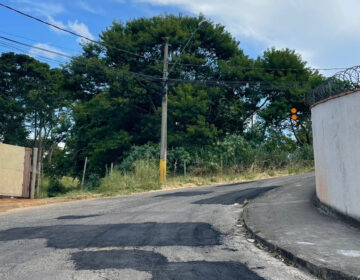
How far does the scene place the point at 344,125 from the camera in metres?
6.94

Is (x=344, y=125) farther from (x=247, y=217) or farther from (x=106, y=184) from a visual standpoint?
(x=106, y=184)

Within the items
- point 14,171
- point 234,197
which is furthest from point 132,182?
point 234,197

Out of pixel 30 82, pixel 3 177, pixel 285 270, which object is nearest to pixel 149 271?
pixel 285 270

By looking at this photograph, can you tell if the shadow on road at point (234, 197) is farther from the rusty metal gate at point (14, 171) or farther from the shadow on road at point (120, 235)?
the rusty metal gate at point (14, 171)

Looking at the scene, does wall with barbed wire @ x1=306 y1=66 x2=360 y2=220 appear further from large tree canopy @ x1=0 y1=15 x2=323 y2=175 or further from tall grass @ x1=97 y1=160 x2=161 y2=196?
large tree canopy @ x1=0 y1=15 x2=323 y2=175

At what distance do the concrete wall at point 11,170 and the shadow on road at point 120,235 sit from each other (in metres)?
6.36

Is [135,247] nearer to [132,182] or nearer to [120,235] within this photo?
[120,235]

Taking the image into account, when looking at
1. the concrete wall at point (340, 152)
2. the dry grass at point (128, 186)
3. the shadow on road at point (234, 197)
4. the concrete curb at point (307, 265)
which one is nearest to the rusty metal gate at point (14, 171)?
the dry grass at point (128, 186)

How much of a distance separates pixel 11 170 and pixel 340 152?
11.2 m

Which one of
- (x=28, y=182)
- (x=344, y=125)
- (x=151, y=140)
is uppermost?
(x=151, y=140)

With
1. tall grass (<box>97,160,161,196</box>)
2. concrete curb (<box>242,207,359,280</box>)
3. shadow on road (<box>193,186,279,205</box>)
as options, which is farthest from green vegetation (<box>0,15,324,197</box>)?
concrete curb (<box>242,207,359,280</box>)

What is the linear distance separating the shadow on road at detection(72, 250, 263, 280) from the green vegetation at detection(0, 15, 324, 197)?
16.1 meters

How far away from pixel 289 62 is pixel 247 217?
2229 centimetres

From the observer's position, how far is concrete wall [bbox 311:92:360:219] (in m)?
6.57
